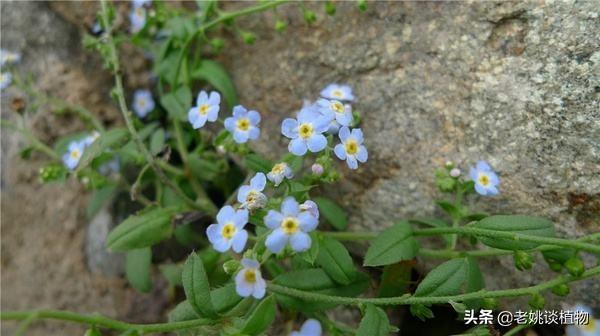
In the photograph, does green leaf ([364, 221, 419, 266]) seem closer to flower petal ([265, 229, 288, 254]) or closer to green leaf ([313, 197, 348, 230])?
green leaf ([313, 197, 348, 230])

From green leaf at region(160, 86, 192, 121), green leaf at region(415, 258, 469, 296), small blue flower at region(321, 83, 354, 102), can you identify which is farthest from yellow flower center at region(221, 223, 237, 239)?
green leaf at region(160, 86, 192, 121)

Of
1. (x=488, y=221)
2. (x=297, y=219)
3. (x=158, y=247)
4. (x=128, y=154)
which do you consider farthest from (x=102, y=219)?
(x=488, y=221)

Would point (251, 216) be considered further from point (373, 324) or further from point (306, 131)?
point (373, 324)

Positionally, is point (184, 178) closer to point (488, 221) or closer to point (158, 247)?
point (158, 247)

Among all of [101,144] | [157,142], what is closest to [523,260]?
[157,142]

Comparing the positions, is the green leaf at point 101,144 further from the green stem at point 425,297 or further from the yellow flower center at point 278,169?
the green stem at point 425,297

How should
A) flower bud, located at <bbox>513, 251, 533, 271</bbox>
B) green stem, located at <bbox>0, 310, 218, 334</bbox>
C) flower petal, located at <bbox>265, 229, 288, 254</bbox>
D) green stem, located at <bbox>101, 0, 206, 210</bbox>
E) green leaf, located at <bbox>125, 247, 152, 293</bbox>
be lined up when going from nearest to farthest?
green stem, located at <bbox>0, 310, 218, 334</bbox> < flower petal, located at <bbox>265, 229, 288, 254</bbox> < flower bud, located at <bbox>513, 251, 533, 271</bbox> < green stem, located at <bbox>101, 0, 206, 210</bbox> < green leaf, located at <bbox>125, 247, 152, 293</bbox>

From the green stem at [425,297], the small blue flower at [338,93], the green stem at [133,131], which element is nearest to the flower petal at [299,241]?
the green stem at [425,297]
